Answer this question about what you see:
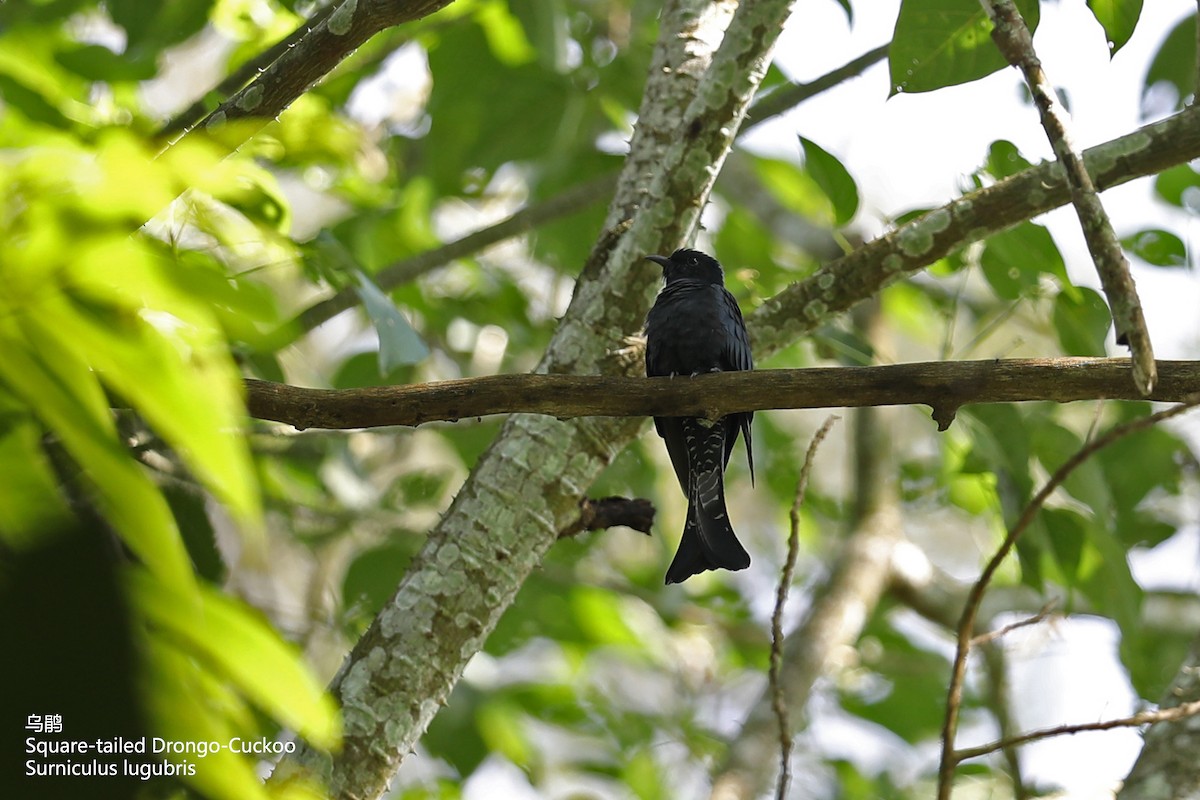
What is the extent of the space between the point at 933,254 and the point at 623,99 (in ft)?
7.30

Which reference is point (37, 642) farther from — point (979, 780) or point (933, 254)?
point (979, 780)

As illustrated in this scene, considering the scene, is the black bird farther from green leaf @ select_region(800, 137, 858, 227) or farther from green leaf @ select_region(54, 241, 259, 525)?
green leaf @ select_region(54, 241, 259, 525)

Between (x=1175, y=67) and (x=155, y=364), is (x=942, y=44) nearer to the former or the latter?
(x=1175, y=67)

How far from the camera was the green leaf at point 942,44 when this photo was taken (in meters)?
2.31

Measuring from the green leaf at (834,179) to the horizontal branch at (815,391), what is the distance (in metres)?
1.01

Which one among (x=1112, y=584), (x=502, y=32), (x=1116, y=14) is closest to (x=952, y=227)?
(x=1116, y=14)

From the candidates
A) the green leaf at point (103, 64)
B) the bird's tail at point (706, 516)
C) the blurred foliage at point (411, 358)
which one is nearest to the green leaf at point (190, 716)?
the blurred foliage at point (411, 358)

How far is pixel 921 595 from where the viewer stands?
4.78 metres

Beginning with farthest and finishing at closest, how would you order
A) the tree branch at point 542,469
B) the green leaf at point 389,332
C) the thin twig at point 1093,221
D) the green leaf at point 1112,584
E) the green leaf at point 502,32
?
the green leaf at point 502,32
the green leaf at point 1112,584
the green leaf at point 389,332
the tree branch at point 542,469
the thin twig at point 1093,221

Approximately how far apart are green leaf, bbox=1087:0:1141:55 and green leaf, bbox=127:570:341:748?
2098 millimetres

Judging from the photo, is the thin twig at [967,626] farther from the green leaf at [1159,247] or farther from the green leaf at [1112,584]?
the green leaf at [1159,247]

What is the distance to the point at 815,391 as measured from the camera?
73.2 inches

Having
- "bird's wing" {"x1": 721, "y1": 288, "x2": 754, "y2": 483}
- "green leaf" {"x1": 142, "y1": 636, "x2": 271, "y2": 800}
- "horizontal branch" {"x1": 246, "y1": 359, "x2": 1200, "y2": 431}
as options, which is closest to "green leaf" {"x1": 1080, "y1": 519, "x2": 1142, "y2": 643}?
"bird's wing" {"x1": 721, "y1": 288, "x2": 754, "y2": 483}

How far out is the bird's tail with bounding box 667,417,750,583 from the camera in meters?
2.71
